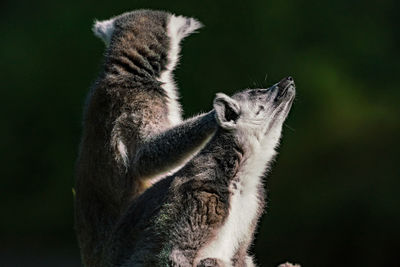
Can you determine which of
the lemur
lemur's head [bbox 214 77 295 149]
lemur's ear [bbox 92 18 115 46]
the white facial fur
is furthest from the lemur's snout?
lemur's ear [bbox 92 18 115 46]

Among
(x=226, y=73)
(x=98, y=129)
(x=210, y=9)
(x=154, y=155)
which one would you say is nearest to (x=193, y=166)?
(x=154, y=155)

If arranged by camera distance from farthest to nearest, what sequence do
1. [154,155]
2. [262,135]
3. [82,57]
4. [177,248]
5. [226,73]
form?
[82,57] → [226,73] → [154,155] → [262,135] → [177,248]

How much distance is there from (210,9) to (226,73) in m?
0.94

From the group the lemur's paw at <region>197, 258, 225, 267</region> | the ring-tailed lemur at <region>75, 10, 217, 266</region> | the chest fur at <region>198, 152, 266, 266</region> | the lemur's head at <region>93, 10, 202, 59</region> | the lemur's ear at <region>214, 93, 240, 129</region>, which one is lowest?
the lemur's paw at <region>197, 258, 225, 267</region>

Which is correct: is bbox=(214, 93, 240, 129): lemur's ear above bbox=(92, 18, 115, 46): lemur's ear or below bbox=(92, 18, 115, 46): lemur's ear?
below

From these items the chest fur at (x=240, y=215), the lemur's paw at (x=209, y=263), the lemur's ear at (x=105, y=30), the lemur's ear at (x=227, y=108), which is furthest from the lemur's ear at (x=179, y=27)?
the lemur's paw at (x=209, y=263)

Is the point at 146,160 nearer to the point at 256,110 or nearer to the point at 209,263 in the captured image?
the point at 256,110

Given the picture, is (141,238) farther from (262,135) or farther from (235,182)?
(262,135)

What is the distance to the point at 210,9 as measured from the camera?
33.5 ft

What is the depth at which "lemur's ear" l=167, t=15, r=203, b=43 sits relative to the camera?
6.03 metres

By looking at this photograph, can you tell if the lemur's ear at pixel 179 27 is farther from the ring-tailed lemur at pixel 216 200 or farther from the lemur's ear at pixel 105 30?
the ring-tailed lemur at pixel 216 200

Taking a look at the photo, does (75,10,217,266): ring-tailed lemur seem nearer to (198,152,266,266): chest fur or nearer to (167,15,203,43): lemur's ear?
(167,15,203,43): lemur's ear

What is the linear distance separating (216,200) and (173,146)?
830mm

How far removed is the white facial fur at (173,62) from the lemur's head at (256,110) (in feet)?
3.28
